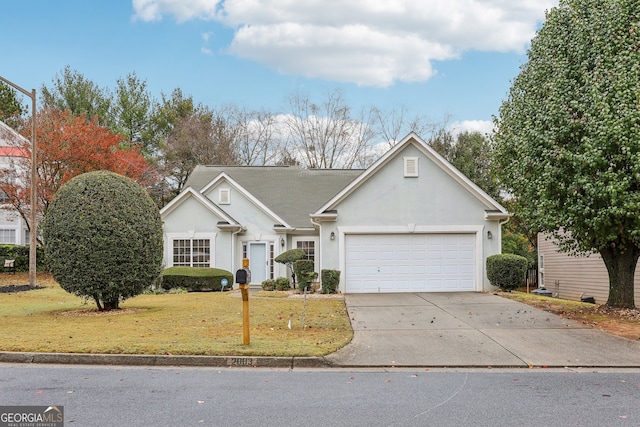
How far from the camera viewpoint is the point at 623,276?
14.3m

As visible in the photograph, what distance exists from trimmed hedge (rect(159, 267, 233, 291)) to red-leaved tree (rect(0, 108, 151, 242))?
848 centimetres

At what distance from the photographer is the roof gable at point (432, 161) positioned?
20219 mm

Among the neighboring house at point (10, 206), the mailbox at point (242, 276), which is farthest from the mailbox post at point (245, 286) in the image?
the neighboring house at point (10, 206)

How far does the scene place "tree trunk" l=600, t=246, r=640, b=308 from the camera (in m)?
14.2

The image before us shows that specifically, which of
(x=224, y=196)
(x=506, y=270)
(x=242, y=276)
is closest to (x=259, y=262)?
(x=224, y=196)

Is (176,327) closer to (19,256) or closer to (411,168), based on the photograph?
(411,168)

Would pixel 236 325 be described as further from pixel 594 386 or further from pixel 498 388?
pixel 594 386

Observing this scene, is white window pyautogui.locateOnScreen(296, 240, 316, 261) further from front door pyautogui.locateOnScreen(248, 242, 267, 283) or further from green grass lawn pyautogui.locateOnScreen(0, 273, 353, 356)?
green grass lawn pyautogui.locateOnScreen(0, 273, 353, 356)

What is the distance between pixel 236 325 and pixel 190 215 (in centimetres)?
1374

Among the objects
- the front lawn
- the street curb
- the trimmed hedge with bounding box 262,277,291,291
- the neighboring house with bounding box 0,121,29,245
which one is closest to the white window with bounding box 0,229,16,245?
the neighboring house with bounding box 0,121,29,245

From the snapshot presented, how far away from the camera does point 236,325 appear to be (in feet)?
38.6

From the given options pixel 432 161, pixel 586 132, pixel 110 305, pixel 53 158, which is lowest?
pixel 110 305

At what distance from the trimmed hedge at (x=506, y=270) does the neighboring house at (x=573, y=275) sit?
2.87 meters

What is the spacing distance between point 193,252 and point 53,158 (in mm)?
8540
